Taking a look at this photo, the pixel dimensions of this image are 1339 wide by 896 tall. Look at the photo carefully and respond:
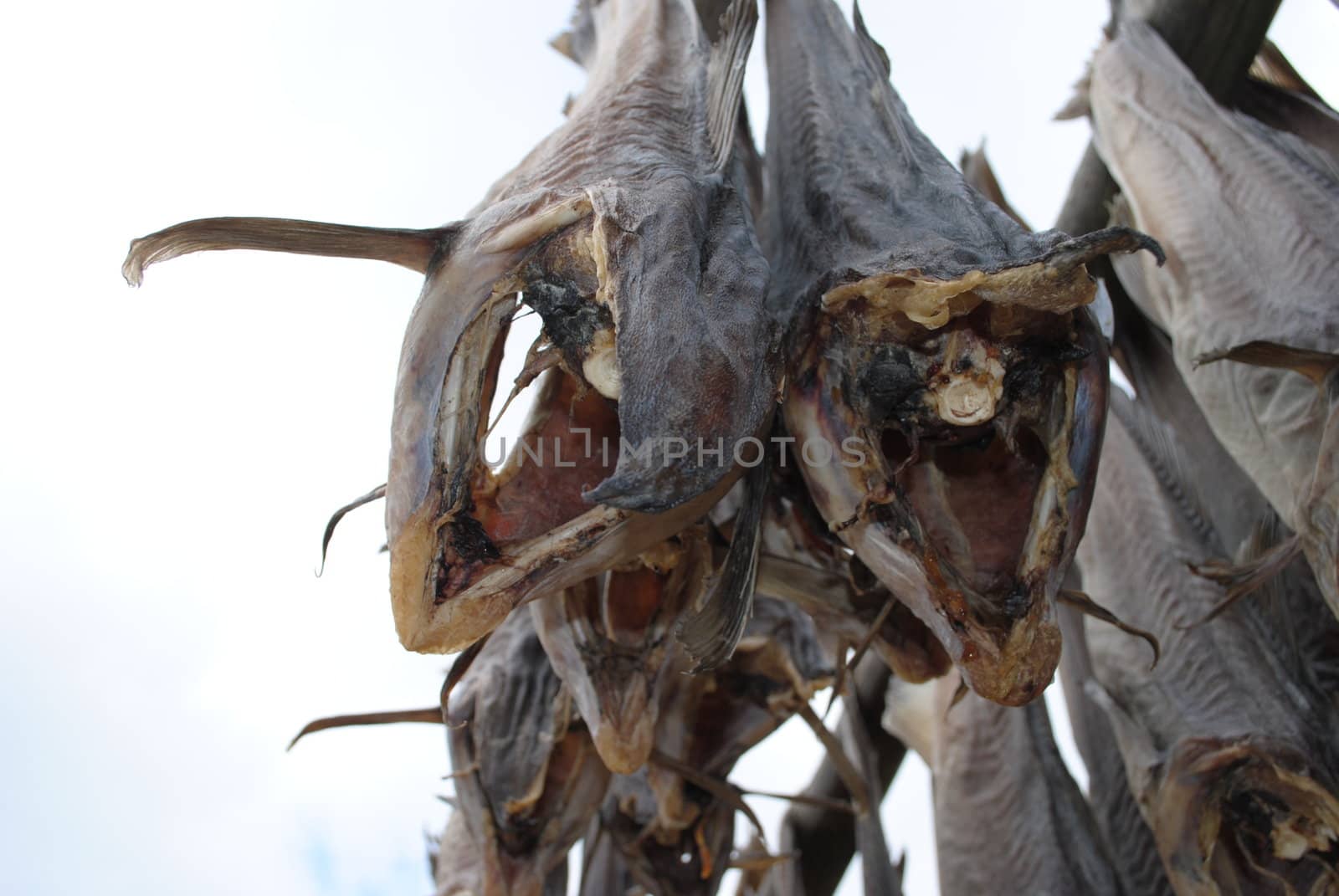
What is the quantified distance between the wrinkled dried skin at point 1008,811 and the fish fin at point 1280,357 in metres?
0.93

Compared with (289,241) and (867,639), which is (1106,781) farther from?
(289,241)

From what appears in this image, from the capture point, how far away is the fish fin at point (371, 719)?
139 centimetres

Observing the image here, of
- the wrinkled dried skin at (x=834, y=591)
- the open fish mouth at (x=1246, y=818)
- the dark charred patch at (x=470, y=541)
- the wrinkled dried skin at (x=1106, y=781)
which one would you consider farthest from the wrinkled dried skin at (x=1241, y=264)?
the dark charred patch at (x=470, y=541)

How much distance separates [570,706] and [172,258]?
33.6 inches

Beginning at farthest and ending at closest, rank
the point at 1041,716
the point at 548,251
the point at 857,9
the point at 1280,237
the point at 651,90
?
the point at 1041,716 < the point at 1280,237 < the point at 857,9 < the point at 651,90 < the point at 548,251

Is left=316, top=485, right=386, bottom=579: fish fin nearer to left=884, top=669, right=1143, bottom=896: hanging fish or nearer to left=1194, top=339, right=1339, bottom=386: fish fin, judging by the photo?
left=1194, top=339, right=1339, bottom=386: fish fin

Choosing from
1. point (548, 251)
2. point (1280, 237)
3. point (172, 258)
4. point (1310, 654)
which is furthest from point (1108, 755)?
point (172, 258)

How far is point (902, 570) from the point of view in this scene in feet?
3.02

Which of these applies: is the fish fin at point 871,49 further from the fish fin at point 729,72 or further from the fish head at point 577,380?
the fish head at point 577,380

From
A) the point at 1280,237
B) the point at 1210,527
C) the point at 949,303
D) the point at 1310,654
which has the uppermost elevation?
the point at 1280,237

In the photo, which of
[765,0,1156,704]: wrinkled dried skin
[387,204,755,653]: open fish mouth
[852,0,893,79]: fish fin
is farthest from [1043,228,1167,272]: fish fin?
[852,0,893,79]: fish fin

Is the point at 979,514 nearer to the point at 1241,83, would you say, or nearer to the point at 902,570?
the point at 902,570

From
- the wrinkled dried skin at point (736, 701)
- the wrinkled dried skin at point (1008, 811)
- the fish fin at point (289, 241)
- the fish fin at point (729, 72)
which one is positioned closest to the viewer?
the fish fin at point (289, 241)

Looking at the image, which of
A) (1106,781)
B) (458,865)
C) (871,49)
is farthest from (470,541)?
(1106,781)
